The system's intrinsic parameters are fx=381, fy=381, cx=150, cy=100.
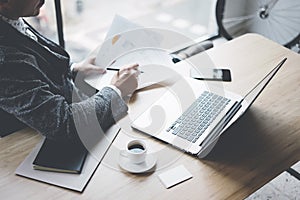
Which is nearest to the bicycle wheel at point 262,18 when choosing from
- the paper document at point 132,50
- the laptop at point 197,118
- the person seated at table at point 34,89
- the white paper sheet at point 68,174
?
the paper document at point 132,50

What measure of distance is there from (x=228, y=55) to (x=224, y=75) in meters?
0.19

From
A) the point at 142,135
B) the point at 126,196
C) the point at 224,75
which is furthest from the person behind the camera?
the point at 224,75

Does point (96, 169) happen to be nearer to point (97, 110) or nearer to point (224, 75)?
point (97, 110)

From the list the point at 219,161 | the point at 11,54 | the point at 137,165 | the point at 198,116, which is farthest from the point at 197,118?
the point at 11,54

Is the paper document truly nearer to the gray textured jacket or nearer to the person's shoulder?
the gray textured jacket

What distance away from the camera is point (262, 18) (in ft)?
9.57

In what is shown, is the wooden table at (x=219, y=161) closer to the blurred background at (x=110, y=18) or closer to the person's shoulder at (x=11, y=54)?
the person's shoulder at (x=11, y=54)

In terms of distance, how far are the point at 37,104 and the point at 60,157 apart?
0.63 ft

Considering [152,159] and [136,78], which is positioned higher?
[136,78]

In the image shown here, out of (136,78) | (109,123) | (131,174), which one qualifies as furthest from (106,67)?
(131,174)

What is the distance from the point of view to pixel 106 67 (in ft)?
5.31

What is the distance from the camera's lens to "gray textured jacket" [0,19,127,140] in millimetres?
1102

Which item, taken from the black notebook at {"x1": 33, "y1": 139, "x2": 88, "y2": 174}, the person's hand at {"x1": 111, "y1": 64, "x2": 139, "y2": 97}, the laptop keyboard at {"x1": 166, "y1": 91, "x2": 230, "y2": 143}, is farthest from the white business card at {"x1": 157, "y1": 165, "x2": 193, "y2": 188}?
the person's hand at {"x1": 111, "y1": 64, "x2": 139, "y2": 97}

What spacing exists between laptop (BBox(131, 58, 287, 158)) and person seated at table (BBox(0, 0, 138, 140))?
0.15m
